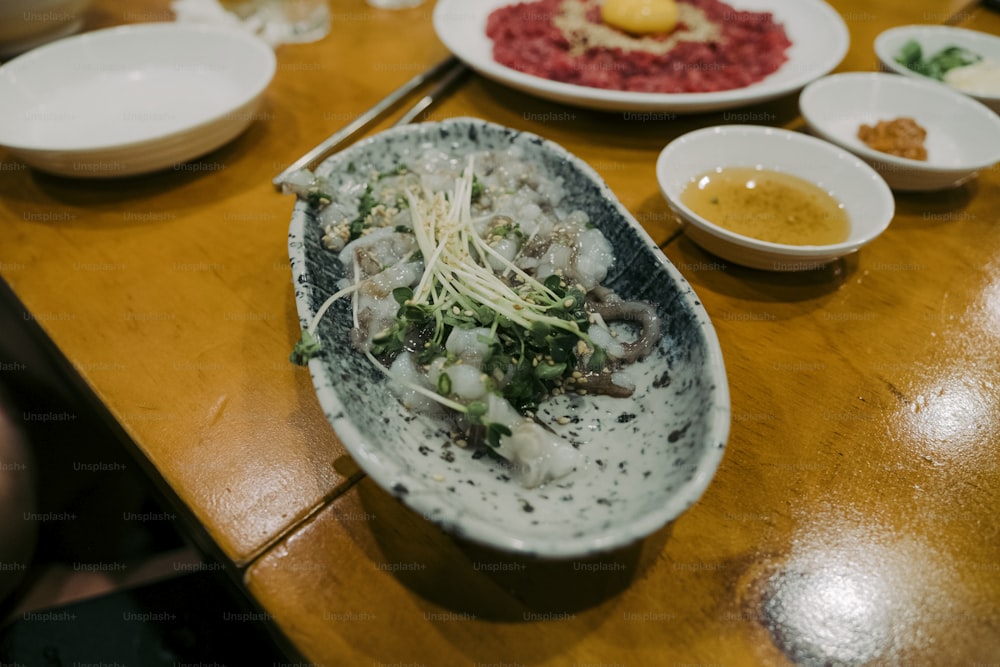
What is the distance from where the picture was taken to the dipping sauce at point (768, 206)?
1873mm

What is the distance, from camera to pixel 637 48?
2604 mm

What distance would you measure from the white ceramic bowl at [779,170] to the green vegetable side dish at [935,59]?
3.26 ft

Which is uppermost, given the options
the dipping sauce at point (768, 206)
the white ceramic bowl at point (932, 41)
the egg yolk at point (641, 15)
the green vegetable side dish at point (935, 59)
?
the egg yolk at point (641, 15)

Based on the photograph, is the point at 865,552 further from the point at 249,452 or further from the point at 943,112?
the point at 943,112

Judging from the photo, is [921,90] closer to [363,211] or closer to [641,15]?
[641,15]

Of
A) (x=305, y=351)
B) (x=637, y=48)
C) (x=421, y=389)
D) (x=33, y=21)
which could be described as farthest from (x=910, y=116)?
(x=33, y=21)

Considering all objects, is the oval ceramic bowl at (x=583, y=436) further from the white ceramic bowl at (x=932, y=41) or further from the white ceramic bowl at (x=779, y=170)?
the white ceramic bowl at (x=932, y=41)

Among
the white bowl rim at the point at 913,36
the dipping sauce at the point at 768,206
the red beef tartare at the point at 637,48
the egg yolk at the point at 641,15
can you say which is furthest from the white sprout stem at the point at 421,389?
the white bowl rim at the point at 913,36

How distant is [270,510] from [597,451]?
2.30ft

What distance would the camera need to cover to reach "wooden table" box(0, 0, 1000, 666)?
3.80ft

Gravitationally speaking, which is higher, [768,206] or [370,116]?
[370,116]

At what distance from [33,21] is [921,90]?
3536 mm

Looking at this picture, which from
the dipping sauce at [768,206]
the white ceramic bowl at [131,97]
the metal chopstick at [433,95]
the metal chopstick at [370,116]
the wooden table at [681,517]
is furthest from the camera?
the metal chopstick at [433,95]

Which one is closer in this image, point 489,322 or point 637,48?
point 489,322
